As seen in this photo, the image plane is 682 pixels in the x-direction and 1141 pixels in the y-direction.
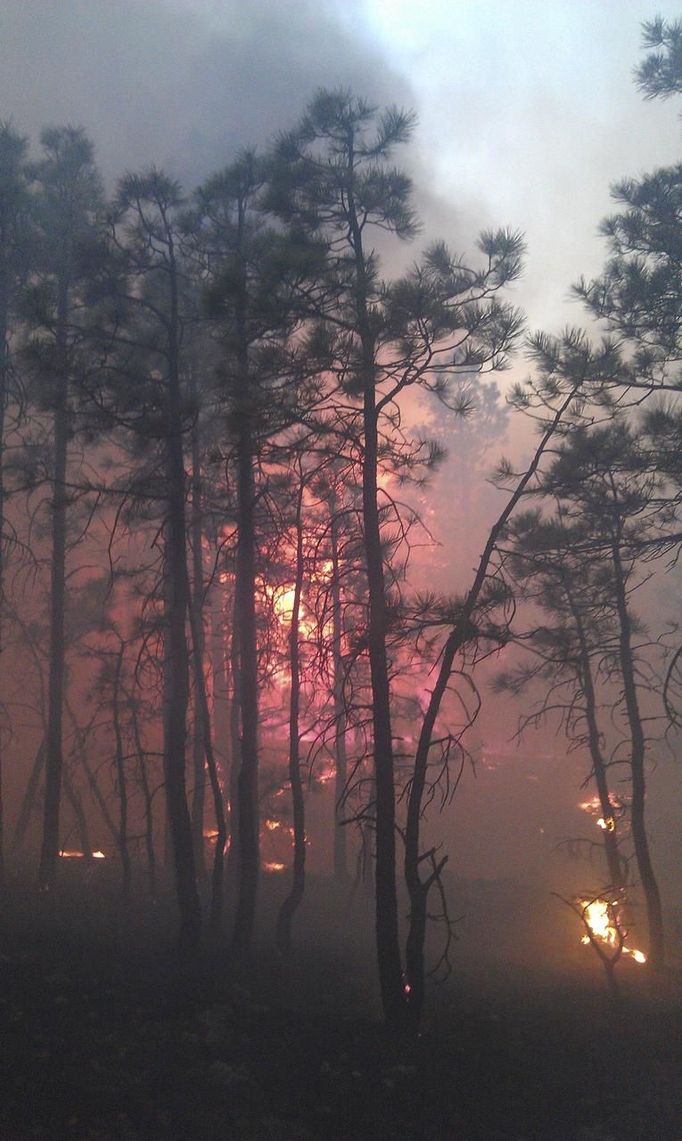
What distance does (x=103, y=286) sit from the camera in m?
11.7

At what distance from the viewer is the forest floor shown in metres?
6.64

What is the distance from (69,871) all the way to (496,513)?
3955 cm

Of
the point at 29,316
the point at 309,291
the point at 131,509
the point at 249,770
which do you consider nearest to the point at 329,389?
Result: the point at 309,291

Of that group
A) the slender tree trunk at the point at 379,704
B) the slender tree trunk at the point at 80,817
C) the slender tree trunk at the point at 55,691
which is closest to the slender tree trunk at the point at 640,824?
the slender tree trunk at the point at 379,704

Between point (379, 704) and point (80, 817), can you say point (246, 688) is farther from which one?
point (80, 817)

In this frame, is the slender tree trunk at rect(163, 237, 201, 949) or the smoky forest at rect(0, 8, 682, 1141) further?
the slender tree trunk at rect(163, 237, 201, 949)

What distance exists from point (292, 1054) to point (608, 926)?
6.15 meters

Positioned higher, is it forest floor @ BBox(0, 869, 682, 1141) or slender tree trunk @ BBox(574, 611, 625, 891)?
slender tree trunk @ BBox(574, 611, 625, 891)

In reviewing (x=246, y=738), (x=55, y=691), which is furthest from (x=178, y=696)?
(x=55, y=691)

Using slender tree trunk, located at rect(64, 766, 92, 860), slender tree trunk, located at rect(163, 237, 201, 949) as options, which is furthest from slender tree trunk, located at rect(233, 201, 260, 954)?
slender tree trunk, located at rect(64, 766, 92, 860)

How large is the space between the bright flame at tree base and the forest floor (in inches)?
38.8

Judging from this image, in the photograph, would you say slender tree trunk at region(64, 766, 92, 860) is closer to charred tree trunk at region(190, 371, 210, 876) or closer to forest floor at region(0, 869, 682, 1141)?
charred tree trunk at region(190, 371, 210, 876)

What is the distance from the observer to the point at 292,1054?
803cm

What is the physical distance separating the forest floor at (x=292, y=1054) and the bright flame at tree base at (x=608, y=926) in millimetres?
986
